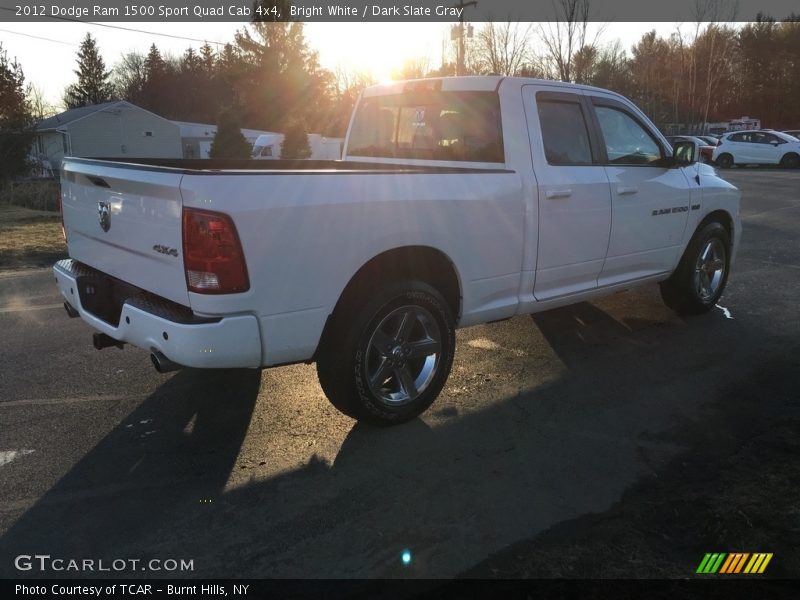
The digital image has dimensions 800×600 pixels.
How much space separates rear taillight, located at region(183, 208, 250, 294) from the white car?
31.0 m

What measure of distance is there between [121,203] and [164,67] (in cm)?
8796

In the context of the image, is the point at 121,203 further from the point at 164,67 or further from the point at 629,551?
the point at 164,67

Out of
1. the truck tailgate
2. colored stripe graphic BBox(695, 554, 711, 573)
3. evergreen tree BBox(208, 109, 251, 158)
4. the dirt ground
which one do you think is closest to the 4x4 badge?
the truck tailgate

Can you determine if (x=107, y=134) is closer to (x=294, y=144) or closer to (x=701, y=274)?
(x=294, y=144)

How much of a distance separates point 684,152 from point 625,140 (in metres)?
0.68

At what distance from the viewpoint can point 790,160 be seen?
93.8 feet

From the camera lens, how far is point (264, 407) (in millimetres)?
4266

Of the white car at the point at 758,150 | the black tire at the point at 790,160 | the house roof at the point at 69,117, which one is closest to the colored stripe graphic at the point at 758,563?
the white car at the point at 758,150

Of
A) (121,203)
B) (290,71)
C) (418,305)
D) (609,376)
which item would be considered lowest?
(609,376)

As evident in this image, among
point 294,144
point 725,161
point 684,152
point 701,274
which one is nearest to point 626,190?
point 684,152

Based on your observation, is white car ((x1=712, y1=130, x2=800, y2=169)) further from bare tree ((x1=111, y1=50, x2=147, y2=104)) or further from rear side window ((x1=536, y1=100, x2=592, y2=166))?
bare tree ((x1=111, y1=50, x2=147, y2=104))

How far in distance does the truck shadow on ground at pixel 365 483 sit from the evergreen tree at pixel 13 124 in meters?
20.3

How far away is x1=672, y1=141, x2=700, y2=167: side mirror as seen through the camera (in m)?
5.65

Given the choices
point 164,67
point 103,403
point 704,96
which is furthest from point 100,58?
point 103,403
